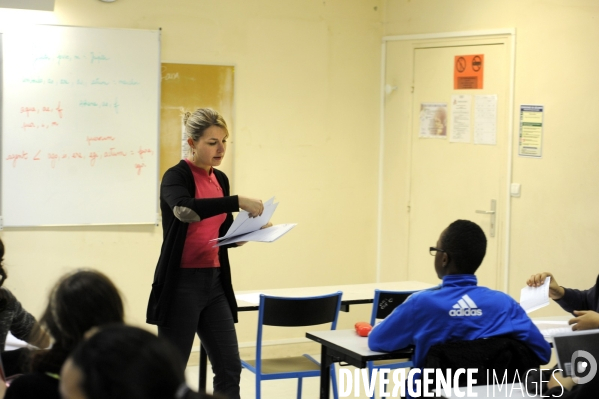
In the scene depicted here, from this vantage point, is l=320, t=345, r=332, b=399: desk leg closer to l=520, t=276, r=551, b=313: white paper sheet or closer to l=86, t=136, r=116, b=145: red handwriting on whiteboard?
l=520, t=276, r=551, b=313: white paper sheet

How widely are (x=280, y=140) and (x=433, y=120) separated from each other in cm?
114

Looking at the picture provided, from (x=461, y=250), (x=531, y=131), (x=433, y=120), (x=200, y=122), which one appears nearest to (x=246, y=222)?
(x=200, y=122)

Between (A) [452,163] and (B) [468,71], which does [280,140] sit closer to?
(A) [452,163]

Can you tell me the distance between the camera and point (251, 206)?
9.65ft

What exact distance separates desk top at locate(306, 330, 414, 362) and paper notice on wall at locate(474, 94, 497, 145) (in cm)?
236

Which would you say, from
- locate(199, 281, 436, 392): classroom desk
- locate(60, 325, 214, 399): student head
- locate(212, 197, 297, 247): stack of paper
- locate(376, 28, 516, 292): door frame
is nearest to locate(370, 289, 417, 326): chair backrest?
locate(199, 281, 436, 392): classroom desk

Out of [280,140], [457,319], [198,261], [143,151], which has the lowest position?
[457,319]

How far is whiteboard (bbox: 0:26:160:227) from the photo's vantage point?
185 inches

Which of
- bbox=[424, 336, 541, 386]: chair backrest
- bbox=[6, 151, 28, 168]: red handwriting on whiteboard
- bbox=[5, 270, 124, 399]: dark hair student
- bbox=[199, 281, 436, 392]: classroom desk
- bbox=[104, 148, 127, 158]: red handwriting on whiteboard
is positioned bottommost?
bbox=[199, 281, 436, 392]: classroom desk

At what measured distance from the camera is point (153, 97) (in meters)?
5.00

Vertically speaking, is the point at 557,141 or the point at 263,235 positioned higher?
the point at 557,141

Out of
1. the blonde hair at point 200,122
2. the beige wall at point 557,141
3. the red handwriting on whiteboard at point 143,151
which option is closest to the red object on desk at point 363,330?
the blonde hair at point 200,122

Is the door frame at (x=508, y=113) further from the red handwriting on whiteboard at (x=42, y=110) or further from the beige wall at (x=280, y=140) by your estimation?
the red handwriting on whiteboard at (x=42, y=110)

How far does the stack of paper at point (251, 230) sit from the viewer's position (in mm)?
2930
